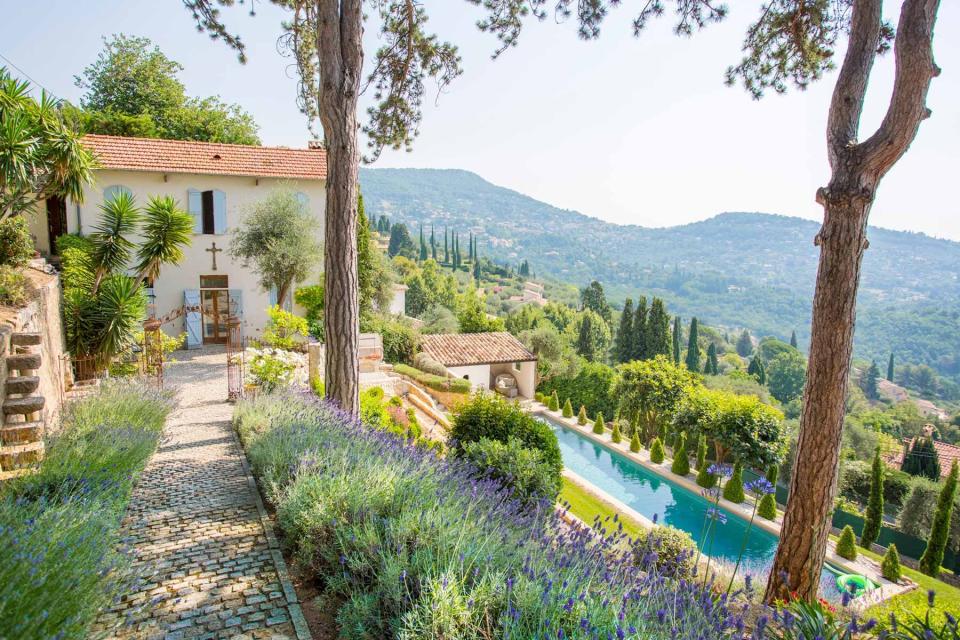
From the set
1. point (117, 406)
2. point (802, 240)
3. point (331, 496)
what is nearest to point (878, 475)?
point (331, 496)

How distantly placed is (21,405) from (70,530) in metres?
3.98

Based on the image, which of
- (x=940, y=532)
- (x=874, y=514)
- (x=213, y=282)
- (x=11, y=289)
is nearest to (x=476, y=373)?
(x=213, y=282)

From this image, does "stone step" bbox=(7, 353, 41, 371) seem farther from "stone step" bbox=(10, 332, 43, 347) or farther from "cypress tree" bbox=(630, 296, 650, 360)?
"cypress tree" bbox=(630, 296, 650, 360)

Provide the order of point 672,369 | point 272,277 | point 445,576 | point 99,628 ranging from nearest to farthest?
point 445,576 → point 99,628 → point 272,277 → point 672,369

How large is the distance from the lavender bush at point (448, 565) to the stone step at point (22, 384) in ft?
11.5

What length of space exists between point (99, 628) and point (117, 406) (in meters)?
4.01

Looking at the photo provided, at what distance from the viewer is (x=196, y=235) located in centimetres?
1772

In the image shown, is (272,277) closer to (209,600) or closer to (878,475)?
(209,600)

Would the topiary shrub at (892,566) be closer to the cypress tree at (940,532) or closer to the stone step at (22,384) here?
the cypress tree at (940,532)

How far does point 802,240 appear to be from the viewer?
156750mm

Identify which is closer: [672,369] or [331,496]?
[331,496]

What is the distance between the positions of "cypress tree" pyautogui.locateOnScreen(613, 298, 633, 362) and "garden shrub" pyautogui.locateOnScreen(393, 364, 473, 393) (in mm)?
21156

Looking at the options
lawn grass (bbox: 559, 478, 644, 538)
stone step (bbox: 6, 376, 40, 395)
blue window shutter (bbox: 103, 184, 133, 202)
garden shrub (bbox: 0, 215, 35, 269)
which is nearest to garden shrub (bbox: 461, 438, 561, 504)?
lawn grass (bbox: 559, 478, 644, 538)

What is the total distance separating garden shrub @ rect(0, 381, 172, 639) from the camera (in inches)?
89.4
